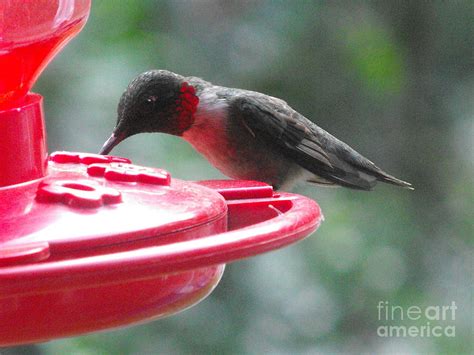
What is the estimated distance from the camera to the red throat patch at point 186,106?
300 cm

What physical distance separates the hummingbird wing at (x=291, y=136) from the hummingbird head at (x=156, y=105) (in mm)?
157

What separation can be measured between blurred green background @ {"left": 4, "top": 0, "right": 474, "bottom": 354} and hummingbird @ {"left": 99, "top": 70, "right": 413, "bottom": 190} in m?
0.24

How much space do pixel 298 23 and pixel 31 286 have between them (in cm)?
276

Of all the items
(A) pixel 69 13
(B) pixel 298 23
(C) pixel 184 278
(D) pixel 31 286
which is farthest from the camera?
(B) pixel 298 23

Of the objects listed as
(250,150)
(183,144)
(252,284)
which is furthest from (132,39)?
(252,284)

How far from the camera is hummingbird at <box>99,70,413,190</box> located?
118 inches

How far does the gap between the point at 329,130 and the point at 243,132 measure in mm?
811

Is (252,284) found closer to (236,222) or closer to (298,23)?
(298,23)

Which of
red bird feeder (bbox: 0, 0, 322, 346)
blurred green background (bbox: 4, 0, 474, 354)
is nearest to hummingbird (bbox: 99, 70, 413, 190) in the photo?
blurred green background (bbox: 4, 0, 474, 354)

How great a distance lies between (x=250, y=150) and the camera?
3.05m

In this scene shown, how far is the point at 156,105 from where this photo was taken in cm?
291

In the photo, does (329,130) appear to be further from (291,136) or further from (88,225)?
(88,225)

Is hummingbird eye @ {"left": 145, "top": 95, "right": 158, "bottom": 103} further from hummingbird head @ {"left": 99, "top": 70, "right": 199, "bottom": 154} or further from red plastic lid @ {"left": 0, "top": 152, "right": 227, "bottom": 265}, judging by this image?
red plastic lid @ {"left": 0, "top": 152, "right": 227, "bottom": 265}

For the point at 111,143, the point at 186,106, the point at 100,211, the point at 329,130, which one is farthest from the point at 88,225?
the point at 329,130
